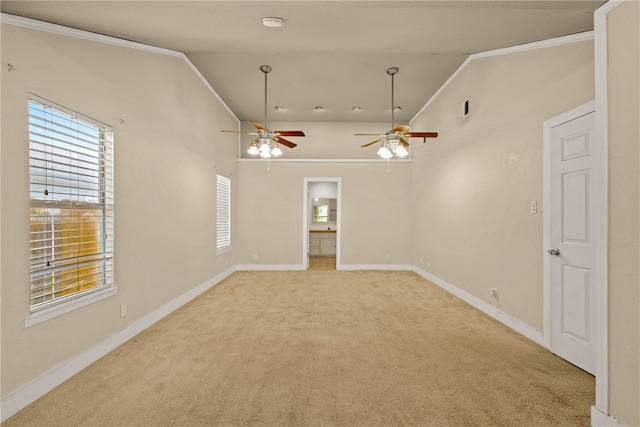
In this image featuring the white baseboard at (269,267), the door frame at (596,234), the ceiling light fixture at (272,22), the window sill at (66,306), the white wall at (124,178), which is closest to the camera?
the door frame at (596,234)

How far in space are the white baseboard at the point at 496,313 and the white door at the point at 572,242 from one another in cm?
24

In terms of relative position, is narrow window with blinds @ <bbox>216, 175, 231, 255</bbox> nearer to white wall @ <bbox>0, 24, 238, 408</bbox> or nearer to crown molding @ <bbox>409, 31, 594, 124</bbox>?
white wall @ <bbox>0, 24, 238, 408</bbox>

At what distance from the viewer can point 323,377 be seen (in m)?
2.30

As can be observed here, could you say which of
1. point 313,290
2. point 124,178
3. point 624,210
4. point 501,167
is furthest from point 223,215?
point 624,210

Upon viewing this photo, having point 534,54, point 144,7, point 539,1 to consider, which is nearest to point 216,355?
point 144,7

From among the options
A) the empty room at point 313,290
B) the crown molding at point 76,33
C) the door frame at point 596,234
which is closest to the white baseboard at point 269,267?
the empty room at point 313,290

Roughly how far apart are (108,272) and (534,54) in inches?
194

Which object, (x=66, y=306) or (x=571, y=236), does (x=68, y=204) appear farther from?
(x=571, y=236)

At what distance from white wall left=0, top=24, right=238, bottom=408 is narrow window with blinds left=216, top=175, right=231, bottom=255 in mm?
408

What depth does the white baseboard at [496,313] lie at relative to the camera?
3016 mm

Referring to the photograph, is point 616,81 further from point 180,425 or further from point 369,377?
point 180,425

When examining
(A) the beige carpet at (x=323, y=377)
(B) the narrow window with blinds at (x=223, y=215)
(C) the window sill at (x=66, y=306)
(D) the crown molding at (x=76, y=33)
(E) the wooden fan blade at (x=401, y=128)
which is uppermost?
(D) the crown molding at (x=76, y=33)

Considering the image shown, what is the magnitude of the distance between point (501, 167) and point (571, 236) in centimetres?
125

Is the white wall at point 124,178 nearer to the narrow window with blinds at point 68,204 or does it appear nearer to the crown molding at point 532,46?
the narrow window with blinds at point 68,204
